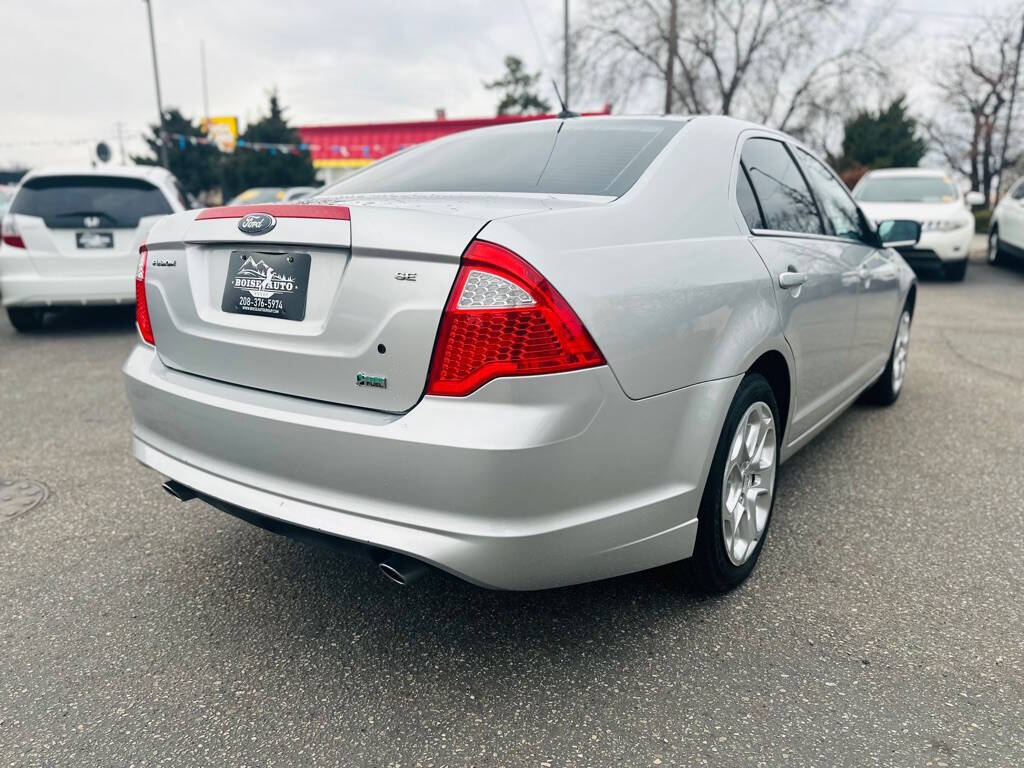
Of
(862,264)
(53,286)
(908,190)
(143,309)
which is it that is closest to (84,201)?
(53,286)

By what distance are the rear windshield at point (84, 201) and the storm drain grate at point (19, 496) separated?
12.6 ft

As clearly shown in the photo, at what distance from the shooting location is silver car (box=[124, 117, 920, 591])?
1846mm

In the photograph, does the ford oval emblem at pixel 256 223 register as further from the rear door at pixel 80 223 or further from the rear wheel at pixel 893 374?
the rear door at pixel 80 223

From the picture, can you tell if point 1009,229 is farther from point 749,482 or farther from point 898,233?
point 749,482

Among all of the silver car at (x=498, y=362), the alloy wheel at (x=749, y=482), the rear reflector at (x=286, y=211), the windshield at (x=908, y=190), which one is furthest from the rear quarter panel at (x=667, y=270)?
the windshield at (x=908, y=190)

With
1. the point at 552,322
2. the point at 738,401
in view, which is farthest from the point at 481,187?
the point at 738,401

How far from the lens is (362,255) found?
1.96 m

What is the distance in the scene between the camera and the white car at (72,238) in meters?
6.70

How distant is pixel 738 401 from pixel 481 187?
1035 millimetres

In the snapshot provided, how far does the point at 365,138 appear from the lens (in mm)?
34531

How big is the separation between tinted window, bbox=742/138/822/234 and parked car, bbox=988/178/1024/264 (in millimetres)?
9787

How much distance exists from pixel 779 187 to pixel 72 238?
5.99 meters

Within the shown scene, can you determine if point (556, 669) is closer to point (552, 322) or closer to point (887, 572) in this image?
point (552, 322)

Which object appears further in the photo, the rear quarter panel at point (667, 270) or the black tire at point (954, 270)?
the black tire at point (954, 270)
